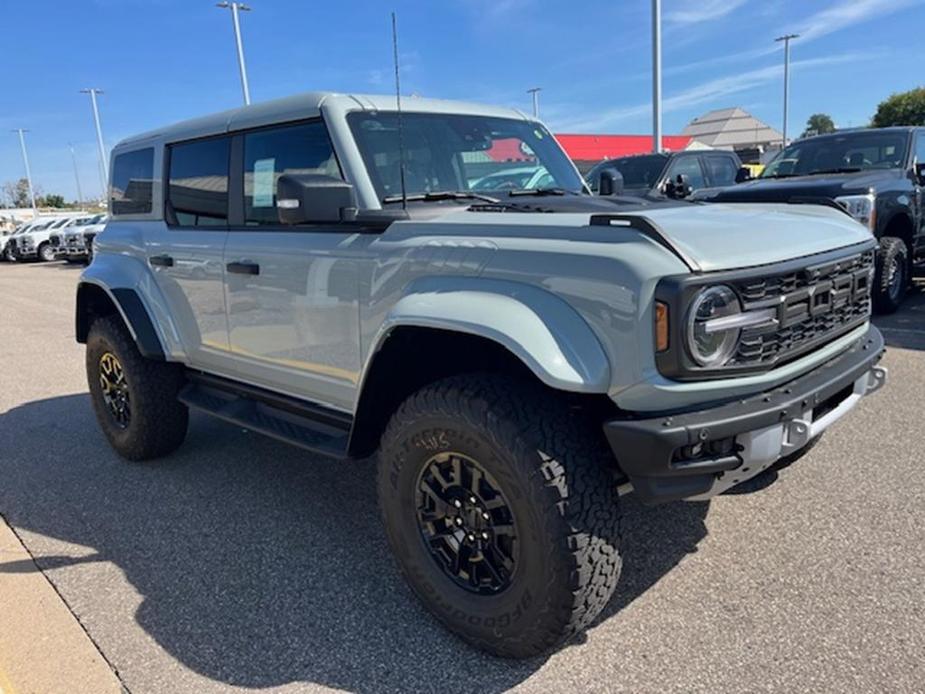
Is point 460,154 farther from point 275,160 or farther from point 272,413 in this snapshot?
point 272,413

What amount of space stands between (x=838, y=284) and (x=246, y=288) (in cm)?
263

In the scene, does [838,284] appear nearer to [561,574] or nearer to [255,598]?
[561,574]

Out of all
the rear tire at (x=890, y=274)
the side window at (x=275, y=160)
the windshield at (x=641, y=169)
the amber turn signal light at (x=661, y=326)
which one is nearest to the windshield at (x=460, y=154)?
the side window at (x=275, y=160)

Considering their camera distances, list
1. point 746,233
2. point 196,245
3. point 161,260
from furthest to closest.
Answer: point 161,260 → point 196,245 → point 746,233

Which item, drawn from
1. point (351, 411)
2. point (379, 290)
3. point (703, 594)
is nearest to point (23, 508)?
point (351, 411)

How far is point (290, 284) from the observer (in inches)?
128

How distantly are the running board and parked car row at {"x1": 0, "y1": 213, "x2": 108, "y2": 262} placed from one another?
78.5 ft

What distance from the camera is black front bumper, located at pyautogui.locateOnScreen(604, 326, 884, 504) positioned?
6.87 ft

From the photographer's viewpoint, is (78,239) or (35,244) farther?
(35,244)

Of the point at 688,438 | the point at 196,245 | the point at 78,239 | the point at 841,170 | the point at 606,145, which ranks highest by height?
the point at 606,145

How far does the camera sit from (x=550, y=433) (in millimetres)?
2293

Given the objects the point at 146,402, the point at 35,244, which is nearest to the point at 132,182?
the point at 146,402

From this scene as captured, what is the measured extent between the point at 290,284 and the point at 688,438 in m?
1.93

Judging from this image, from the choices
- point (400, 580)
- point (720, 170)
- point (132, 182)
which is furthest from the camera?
point (720, 170)
